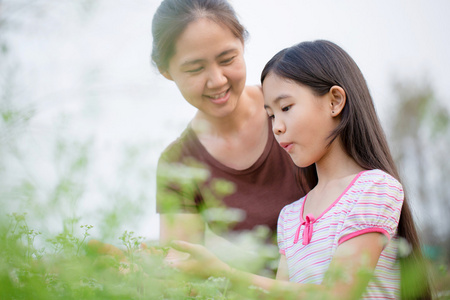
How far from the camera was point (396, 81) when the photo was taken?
14398 millimetres

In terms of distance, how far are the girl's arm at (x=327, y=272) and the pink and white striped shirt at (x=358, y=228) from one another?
51 mm

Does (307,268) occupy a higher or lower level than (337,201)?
lower

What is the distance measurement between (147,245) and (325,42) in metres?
1.54

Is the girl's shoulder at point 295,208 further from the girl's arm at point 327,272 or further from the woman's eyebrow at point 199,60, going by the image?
the woman's eyebrow at point 199,60

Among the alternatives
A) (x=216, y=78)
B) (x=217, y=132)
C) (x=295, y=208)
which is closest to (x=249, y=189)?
(x=217, y=132)

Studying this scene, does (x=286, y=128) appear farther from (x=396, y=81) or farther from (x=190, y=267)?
(x=396, y=81)

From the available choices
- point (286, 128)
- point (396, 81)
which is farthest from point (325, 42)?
point (396, 81)

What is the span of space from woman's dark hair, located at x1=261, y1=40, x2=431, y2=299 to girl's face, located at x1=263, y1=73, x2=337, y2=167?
0.04 m

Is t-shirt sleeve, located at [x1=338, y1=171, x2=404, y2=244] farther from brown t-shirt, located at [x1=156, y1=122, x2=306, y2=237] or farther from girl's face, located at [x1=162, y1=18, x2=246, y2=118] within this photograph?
girl's face, located at [x1=162, y1=18, x2=246, y2=118]

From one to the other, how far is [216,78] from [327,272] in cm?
167

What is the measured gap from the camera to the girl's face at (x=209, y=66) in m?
2.27

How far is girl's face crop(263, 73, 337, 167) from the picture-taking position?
5.90 feet

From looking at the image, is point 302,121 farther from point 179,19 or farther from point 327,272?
point 327,272

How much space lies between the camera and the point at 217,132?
9.29ft
